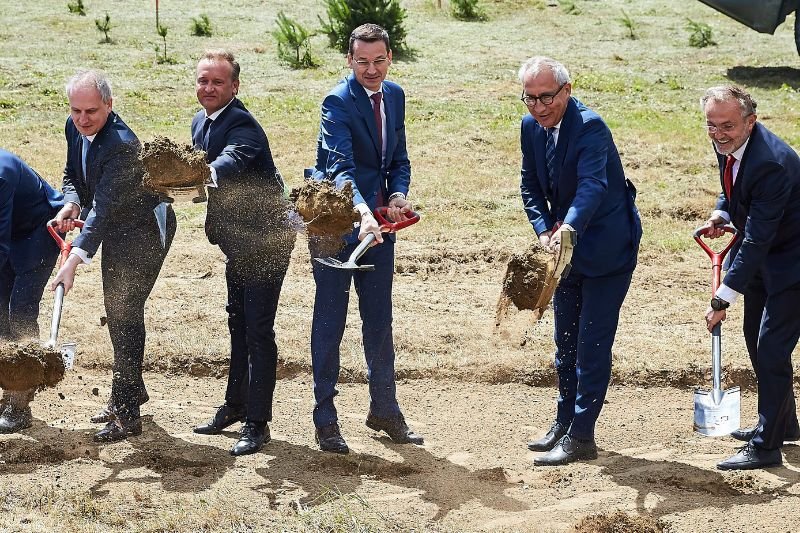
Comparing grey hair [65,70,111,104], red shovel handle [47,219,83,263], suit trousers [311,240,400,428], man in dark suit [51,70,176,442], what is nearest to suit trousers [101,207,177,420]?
man in dark suit [51,70,176,442]

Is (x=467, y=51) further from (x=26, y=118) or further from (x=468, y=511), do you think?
(x=468, y=511)

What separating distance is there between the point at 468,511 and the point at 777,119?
9749mm

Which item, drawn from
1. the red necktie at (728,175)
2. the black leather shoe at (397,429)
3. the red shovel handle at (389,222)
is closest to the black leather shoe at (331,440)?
the black leather shoe at (397,429)

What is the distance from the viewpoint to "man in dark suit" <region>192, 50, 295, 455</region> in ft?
18.6

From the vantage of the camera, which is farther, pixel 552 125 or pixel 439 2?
pixel 439 2

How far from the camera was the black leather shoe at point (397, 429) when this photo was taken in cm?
612

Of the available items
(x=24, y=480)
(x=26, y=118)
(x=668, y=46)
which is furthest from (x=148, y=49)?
(x=24, y=480)

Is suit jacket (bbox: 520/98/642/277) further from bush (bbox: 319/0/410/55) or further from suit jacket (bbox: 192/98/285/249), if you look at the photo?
bush (bbox: 319/0/410/55)

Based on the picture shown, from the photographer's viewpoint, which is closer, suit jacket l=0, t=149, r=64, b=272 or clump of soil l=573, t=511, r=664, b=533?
clump of soil l=573, t=511, r=664, b=533

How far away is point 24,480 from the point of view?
216 inches

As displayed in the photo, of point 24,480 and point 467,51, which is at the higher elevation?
point 467,51

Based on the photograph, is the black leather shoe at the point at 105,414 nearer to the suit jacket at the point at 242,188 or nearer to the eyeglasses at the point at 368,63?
the suit jacket at the point at 242,188

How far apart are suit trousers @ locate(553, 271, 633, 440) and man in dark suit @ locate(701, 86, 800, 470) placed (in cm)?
48

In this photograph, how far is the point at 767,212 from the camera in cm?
523
